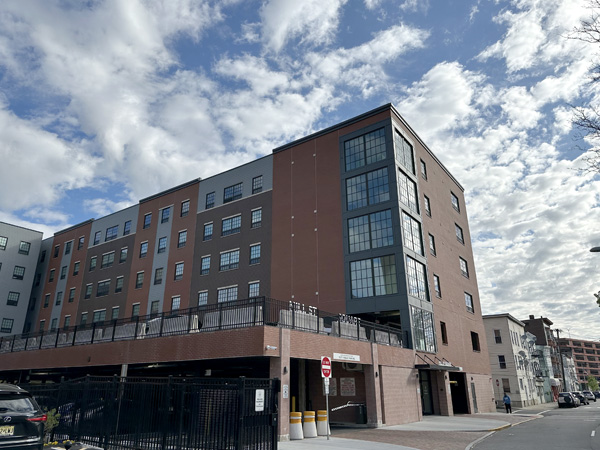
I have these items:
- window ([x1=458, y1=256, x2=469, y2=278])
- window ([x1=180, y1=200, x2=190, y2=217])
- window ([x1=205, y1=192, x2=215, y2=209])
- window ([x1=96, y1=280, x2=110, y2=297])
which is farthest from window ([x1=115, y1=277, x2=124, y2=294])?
window ([x1=458, y1=256, x2=469, y2=278])

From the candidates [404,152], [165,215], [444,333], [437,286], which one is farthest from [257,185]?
[444,333]

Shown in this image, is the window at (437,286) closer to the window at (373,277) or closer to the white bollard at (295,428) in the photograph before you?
the window at (373,277)

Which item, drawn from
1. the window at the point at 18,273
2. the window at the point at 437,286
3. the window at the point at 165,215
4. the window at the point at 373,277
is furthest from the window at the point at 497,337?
the window at the point at 18,273

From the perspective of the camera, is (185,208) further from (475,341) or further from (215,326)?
(475,341)

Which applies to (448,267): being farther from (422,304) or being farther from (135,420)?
(135,420)

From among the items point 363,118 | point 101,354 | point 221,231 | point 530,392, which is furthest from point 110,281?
point 530,392

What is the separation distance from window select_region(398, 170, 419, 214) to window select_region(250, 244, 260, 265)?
12.4 m

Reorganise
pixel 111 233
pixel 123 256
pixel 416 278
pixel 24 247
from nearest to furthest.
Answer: pixel 416 278 < pixel 123 256 < pixel 111 233 < pixel 24 247

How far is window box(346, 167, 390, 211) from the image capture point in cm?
3098

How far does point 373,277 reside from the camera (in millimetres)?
29562

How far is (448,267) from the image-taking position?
3734 cm

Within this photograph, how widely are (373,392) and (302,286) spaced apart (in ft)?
36.7

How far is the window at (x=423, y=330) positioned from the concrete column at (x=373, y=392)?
6235 mm

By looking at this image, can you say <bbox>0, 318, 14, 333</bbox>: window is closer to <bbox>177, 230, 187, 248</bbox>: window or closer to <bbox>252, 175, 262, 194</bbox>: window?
<bbox>177, 230, 187, 248</bbox>: window
